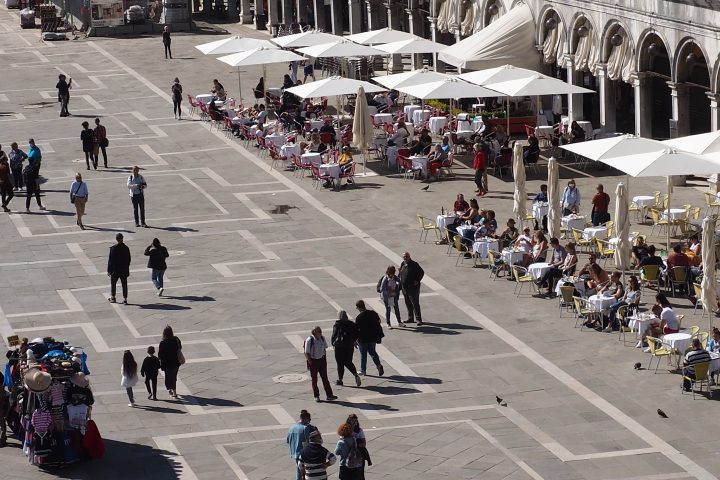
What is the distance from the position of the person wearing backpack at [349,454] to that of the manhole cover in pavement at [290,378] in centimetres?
671

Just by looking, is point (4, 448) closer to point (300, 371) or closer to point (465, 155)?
point (300, 371)

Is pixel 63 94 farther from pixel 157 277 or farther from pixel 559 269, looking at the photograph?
pixel 559 269

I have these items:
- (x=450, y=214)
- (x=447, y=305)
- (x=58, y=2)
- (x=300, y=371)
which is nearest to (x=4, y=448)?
(x=300, y=371)

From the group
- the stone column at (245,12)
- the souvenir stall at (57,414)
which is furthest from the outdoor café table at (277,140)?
the stone column at (245,12)

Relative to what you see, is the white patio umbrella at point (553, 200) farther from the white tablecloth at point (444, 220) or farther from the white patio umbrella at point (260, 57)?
the white patio umbrella at point (260, 57)

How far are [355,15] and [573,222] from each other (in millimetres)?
40700

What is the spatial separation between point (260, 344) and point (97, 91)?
38368 millimetres

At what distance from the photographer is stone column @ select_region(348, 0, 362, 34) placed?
77.9 metres

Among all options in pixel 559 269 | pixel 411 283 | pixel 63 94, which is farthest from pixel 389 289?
pixel 63 94

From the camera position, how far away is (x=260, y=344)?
1291 inches

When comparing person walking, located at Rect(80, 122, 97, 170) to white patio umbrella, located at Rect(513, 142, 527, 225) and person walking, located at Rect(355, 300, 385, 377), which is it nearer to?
white patio umbrella, located at Rect(513, 142, 527, 225)

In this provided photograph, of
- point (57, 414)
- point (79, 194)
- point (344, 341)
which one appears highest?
point (79, 194)

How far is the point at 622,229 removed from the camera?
34.3 meters

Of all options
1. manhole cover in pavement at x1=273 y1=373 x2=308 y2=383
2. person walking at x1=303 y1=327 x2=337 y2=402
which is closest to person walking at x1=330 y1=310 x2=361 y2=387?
person walking at x1=303 y1=327 x2=337 y2=402
